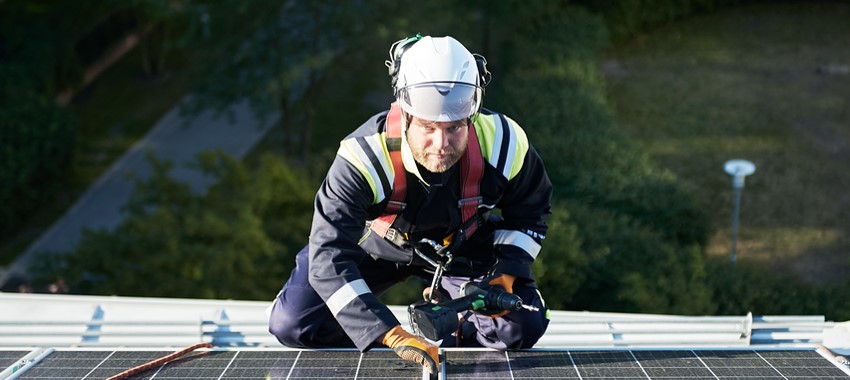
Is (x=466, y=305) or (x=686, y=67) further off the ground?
(x=686, y=67)

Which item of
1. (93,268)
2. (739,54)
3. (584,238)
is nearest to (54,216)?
(93,268)

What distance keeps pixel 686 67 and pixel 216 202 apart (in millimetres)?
13076

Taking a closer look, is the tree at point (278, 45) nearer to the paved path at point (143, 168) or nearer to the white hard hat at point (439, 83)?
the paved path at point (143, 168)

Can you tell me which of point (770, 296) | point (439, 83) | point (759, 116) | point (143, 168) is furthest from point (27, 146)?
point (759, 116)

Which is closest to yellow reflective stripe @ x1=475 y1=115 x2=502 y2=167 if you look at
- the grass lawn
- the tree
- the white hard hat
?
the white hard hat

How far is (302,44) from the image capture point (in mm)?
14547

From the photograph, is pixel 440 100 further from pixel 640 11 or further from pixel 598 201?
pixel 640 11

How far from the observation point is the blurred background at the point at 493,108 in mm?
10906

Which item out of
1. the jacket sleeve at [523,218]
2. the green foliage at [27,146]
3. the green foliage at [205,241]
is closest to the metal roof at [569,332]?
the jacket sleeve at [523,218]

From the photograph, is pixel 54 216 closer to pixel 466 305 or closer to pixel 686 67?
pixel 466 305

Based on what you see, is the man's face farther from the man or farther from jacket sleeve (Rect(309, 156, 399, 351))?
jacket sleeve (Rect(309, 156, 399, 351))

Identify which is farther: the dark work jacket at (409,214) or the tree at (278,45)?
the tree at (278,45)

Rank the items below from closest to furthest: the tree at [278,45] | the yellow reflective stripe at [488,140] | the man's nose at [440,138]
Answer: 1. the man's nose at [440,138]
2. the yellow reflective stripe at [488,140]
3. the tree at [278,45]

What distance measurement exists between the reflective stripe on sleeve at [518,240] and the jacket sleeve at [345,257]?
0.90m
